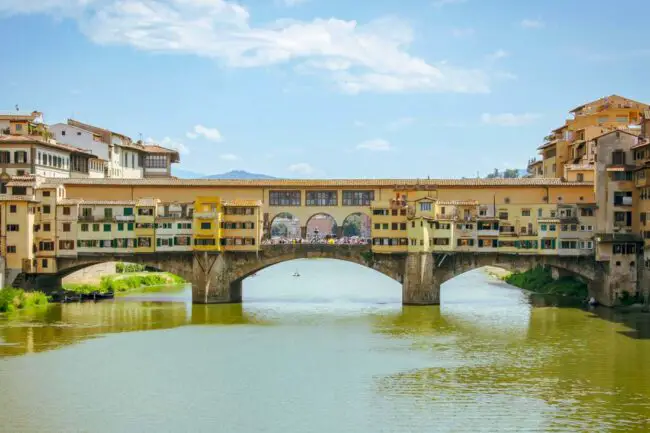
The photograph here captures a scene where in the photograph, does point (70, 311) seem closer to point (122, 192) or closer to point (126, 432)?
point (122, 192)

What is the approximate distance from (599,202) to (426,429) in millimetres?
26908

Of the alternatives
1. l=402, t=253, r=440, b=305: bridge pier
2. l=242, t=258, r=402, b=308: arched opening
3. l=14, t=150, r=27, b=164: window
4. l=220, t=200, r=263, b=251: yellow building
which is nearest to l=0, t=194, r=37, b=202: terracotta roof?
l=14, t=150, r=27, b=164: window

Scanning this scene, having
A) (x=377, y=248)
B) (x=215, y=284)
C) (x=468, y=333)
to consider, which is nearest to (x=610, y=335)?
(x=468, y=333)

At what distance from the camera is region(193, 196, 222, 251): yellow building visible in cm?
5012

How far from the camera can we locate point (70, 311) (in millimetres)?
47656

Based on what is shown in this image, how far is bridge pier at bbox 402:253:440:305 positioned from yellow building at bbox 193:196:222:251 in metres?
10.0

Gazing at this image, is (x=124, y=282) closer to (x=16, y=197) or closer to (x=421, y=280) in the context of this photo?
(x=16, y=197)

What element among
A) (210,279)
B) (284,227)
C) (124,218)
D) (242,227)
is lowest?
(210,279)

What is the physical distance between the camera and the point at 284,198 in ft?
176

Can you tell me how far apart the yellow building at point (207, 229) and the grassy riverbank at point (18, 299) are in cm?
841

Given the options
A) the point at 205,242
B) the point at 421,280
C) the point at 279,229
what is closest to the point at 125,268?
the point at 205,242

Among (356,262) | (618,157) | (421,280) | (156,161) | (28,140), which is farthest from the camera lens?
(156,161)

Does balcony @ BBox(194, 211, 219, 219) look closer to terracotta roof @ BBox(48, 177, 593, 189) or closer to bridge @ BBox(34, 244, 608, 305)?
bridge @ BBox(34, 244, 608, 305)

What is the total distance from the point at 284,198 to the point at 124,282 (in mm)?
13542
